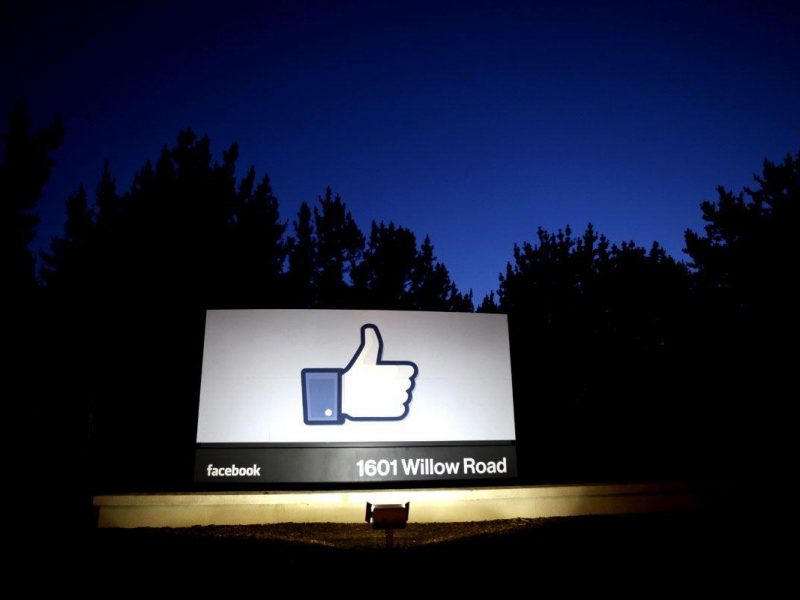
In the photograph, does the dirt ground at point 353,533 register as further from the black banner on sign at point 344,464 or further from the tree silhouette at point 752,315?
the tree silhouette at point 752,315

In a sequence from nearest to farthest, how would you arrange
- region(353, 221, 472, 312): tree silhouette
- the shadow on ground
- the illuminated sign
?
the shadow on ground → the illuminated sign → region(353, 221, 472, 312): tree silhouette

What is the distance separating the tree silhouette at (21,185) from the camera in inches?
531

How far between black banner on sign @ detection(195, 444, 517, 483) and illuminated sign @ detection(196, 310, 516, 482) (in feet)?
0.05

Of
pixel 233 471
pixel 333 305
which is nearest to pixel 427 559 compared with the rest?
pixel 233 471

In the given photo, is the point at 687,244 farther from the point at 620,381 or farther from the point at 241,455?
the point at 241,455

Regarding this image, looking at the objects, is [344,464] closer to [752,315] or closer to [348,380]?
[348,380]

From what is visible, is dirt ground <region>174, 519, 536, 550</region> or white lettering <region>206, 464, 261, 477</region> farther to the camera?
white lettering <region>206, 464, 261, 477</region>

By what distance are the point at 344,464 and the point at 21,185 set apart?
12749 mm

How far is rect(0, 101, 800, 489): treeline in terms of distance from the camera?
42.4 feet

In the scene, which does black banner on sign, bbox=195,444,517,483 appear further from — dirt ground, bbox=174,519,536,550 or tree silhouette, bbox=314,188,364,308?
tree silhouette, bbox=314,188,364,308

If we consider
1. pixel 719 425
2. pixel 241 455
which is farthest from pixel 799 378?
pixel 241 455

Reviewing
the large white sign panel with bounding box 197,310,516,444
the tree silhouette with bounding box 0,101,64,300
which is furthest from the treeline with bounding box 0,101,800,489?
the large white sign panel with bounding box 197,310,516,444

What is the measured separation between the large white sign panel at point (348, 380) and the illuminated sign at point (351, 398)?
0.02 meters

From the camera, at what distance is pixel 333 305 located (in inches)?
765
